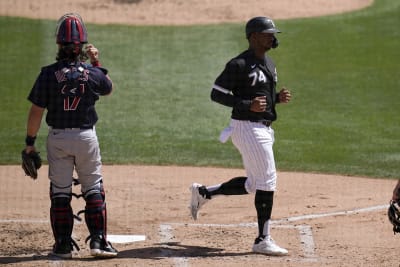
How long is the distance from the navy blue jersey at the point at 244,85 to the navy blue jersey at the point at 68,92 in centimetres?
91

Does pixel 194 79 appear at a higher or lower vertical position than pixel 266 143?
higher

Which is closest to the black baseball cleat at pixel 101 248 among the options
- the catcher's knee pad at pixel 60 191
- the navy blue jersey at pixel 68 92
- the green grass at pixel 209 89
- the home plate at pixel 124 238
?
the catcher's knee pad at pixel 60 191

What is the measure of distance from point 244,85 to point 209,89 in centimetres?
757

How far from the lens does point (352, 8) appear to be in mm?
20281

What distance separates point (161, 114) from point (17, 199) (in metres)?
4.66

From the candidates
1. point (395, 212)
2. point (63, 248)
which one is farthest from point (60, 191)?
point (395, 212)

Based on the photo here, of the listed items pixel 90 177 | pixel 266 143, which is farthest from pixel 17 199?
pixel 266 143

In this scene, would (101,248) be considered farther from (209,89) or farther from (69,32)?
(209,89)

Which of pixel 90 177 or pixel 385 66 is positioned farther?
pixel 385 66

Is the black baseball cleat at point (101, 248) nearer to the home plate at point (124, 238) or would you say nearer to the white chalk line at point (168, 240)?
the white chalk line at point (168, 240)

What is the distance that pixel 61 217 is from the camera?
6.61 m

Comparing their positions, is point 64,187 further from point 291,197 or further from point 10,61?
point 10,61

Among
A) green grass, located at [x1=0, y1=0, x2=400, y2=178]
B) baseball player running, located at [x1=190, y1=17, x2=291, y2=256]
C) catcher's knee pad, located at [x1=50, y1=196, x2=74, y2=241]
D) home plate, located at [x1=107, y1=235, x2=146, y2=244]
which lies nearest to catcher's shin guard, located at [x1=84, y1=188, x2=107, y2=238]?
catcher's knee pad, located at [x1=50, y1=196, x2=74, y2=241]

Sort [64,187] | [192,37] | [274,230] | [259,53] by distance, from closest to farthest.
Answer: [64,187] < [259,53] < [274,230] < [192,37]
